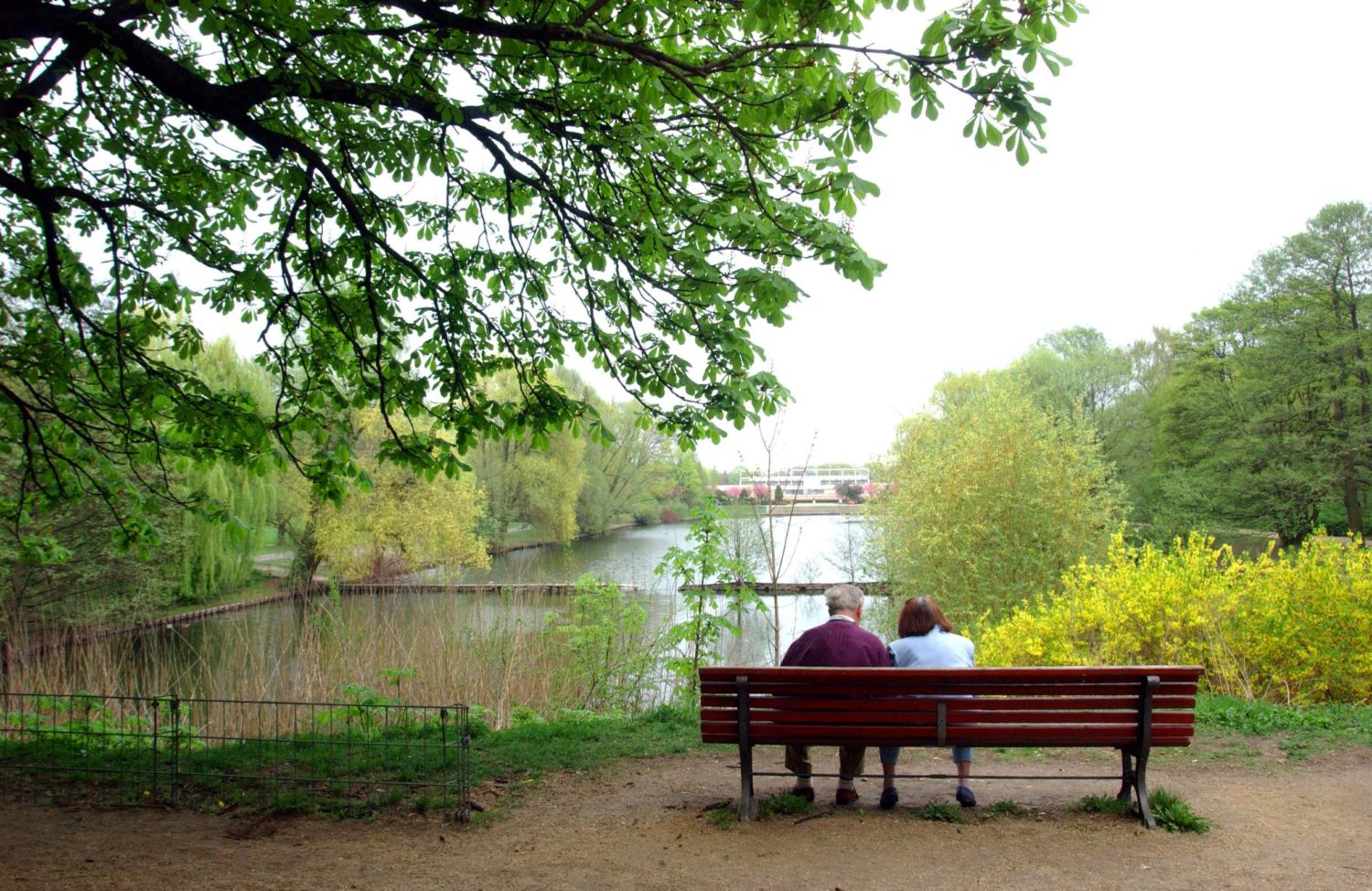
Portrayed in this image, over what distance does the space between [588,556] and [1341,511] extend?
2522 centimetres

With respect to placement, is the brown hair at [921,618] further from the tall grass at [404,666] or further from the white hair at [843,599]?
the tall grass at [404,666]

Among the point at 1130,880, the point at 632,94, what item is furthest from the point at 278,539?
the point at 1130,880

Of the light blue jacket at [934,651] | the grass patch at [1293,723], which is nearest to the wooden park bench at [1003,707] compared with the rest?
the light blue jacket at [934,651]

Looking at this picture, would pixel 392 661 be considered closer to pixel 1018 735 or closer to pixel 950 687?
pixel 950 687

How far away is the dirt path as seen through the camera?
11.9 feet

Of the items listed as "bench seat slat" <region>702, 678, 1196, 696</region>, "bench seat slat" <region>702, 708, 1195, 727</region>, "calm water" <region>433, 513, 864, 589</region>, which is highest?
"bench seat slat" <region>702, 678, 1196, 696</region>

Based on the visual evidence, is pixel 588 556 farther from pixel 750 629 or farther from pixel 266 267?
pixel 266 267

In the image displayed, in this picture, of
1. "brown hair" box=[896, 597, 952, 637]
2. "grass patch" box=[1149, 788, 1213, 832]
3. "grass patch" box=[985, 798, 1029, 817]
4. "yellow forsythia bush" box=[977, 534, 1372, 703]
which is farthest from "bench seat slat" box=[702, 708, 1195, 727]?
"yellow forsythia bush" box=[977, 534, 1372, 703]

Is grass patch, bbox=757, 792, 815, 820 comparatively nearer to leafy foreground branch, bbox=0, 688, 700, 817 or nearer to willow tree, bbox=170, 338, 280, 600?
leafy foreground branch, bbox=0, 688, 700, 817

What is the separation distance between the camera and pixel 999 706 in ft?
14.1

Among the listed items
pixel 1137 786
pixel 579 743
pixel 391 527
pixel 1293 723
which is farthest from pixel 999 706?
pixel 391 527

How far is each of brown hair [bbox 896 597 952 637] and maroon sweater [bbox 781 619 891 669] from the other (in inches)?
11.1

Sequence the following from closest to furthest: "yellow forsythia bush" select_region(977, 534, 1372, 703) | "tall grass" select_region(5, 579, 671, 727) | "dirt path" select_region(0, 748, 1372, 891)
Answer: "dirt path" select_region(0, 748, 1372, 891) → "yellow forsythia bush" select_region(977, 534, 1372, 703) → "tall grass" select_region(5, 579, 671, 727)

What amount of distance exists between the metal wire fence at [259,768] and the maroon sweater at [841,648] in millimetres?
1765
